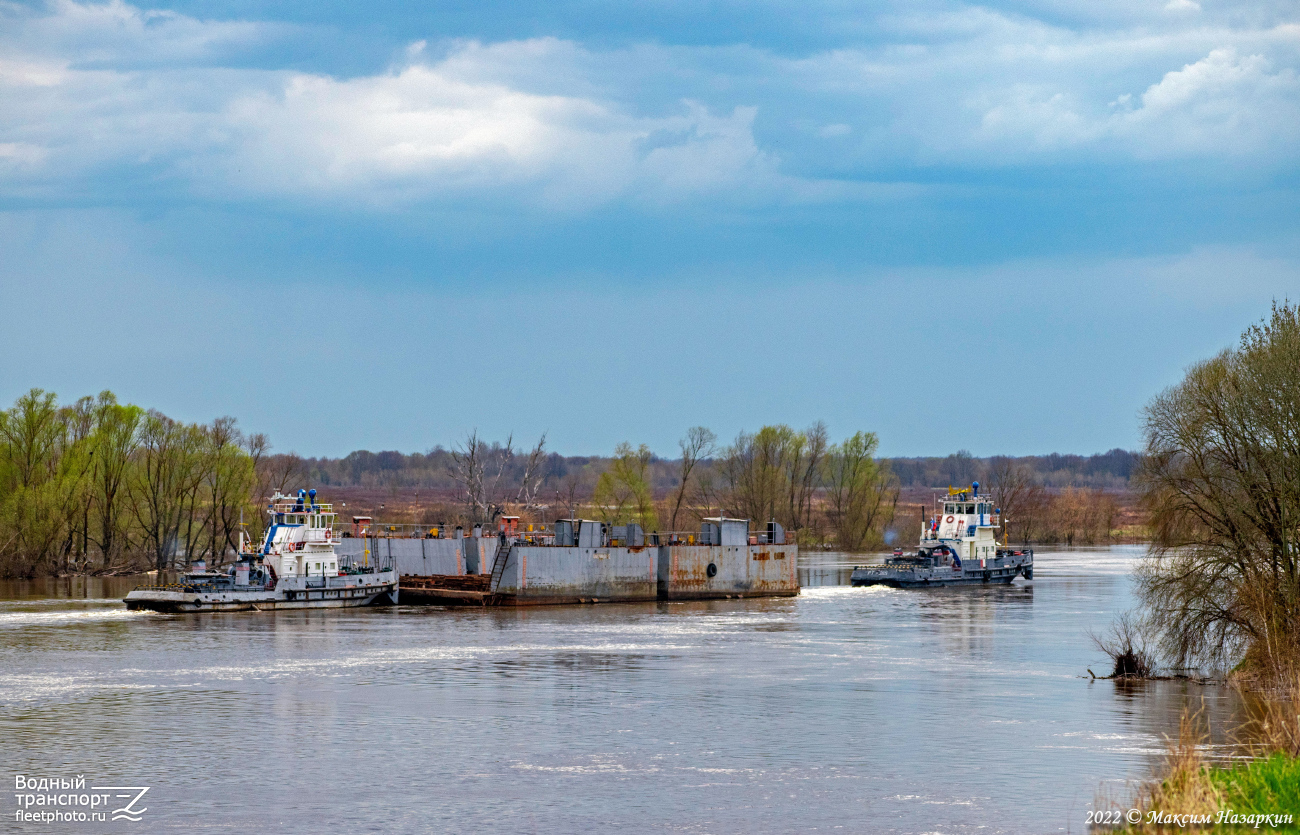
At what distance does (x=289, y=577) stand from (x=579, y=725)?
35186 mm

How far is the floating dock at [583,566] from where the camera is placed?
63.3 m

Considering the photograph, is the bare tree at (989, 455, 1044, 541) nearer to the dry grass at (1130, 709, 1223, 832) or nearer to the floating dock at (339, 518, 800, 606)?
the floating dock at (339, 518, 800, 606)

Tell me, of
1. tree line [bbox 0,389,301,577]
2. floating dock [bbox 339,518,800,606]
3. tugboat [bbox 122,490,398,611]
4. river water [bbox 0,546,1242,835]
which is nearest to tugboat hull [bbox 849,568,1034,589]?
floating dock [bbox 339,518,800,606]

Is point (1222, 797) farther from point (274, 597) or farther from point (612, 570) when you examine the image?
point (612, 570)

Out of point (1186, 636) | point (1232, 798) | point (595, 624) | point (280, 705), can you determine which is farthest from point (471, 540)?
point (1232, 798)

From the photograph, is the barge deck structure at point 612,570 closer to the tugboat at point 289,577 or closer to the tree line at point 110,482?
the tugboat at point 289,577

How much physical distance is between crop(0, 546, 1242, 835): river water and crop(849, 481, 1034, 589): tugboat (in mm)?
26207

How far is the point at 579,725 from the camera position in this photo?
28.9 m

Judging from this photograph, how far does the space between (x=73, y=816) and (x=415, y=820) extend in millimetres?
5499

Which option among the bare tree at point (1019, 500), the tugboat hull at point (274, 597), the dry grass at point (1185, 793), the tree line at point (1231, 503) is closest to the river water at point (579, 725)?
the tree line at point (1231, 503)

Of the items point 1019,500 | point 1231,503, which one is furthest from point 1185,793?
point 1019,500

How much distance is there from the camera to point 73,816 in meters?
20.6

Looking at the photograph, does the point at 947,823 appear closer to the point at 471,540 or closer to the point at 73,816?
the point at 73,816

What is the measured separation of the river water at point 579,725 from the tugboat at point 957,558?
26207 millimetres
